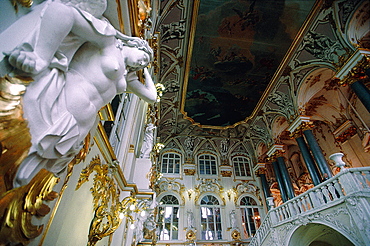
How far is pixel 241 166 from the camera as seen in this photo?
48.9 ft

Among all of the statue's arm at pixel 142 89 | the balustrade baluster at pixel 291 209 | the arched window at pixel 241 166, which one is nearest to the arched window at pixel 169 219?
the arched window at pixel 241 166

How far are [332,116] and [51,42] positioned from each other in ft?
49.1

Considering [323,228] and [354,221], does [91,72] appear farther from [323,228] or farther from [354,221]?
[323,228]

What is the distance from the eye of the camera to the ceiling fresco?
836cm

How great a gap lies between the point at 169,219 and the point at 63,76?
1214 centimetres

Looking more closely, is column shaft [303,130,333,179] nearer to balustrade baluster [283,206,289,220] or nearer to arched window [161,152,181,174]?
balustrade baluster [283,206,289,220]

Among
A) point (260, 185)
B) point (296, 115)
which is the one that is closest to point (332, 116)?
point (296, 115)

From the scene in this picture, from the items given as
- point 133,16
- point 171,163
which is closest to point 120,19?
point 133,16

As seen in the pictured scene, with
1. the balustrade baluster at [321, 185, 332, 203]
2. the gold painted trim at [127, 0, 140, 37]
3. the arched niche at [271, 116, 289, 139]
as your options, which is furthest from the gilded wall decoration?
the gold painted trim at [127, 0, 140, 37]

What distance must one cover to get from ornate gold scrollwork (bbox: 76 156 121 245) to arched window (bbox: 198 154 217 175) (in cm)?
1171

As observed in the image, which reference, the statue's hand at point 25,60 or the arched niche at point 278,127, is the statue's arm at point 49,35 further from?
the arched niche at point 278,127

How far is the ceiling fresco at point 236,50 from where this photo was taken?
836 centimetres

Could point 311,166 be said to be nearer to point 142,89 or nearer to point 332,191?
point 332,191

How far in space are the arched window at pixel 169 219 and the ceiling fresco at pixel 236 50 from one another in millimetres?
5909
